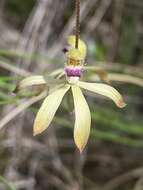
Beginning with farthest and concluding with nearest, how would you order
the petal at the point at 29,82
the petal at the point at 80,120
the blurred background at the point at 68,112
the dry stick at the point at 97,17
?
1. the dry stick at the point at 97,17
2. the blurred background at the point at 68,112
3. the petal at the point at 29,82
4. the petal at the point at 80,120

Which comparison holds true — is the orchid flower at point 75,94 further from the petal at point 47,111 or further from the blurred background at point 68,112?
A: the blurred background at point 68,112

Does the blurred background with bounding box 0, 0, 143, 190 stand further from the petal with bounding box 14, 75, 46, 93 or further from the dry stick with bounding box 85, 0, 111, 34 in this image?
the petal with bounding box 14, 75, 46, 93

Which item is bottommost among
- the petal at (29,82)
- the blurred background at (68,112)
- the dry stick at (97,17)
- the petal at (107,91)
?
the petal at (107,91)

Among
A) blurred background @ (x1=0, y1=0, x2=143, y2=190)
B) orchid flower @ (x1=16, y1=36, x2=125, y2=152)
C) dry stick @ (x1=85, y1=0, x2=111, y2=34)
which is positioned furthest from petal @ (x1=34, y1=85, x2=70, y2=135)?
dry stick @ (x1=85, y1=0, x2=111, y2=34)

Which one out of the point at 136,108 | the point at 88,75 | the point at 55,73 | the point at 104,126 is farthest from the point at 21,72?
the point at 136,108

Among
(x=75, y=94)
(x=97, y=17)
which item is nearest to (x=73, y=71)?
(x=75, y=94)

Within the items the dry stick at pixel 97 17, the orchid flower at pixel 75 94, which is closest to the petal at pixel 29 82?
the orchid flower at pixel 75 94
